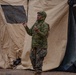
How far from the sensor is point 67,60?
12031mm

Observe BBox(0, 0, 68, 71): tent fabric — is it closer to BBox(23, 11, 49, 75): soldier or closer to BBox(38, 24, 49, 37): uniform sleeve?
BBox(23, 11, 49, 75): soldier

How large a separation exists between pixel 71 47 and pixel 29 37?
1.43m

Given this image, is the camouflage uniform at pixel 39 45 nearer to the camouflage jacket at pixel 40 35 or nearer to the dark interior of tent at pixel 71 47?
the camouflage jacket at pixel 40 35

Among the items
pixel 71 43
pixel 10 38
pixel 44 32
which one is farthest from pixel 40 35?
pixel 10 38

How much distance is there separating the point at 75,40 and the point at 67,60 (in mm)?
697

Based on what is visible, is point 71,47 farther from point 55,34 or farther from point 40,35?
point 40,35

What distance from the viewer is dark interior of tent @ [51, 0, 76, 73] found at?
11.9 m

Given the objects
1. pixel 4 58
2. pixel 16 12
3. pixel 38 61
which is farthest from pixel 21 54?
pixel 38 61

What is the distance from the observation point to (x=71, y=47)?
1201 cm

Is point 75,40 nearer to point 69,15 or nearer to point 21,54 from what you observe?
point 69,15

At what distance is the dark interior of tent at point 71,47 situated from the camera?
11.9m

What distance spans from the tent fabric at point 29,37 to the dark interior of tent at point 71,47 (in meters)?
0.17

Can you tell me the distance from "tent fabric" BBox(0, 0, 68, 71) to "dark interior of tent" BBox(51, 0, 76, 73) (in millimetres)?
173

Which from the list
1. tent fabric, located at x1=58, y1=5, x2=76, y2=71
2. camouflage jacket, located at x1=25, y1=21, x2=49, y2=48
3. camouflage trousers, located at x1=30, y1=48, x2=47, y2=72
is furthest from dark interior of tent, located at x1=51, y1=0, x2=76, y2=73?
camouflage jacket, located at x1=25, y1=21, x2=49, y2=48
